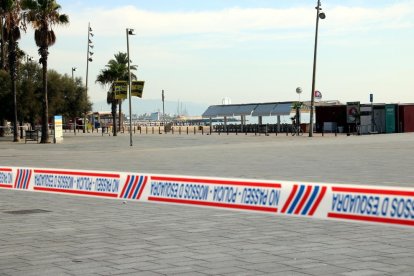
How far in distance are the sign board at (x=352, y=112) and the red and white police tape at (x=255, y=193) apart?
48.7 m

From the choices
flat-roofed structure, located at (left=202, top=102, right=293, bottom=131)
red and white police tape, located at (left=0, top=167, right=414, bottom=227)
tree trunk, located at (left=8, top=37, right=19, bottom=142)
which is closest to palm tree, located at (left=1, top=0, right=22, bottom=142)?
tree trunk, located at (left=8, top=37, right=19, bottom=142)

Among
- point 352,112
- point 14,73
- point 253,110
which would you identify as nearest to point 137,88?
point 14,73

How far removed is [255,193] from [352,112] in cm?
5125

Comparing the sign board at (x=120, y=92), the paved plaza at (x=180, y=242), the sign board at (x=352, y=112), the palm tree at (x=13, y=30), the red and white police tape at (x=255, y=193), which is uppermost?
the palm tree at (x=13, y=30)

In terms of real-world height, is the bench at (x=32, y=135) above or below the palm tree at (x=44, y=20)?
below

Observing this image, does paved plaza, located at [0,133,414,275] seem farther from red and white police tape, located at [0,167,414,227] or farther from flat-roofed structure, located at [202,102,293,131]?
flat-roofed structure, located at [202,102,293,131]

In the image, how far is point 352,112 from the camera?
56.0m

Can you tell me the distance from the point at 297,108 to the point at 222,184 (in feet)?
174

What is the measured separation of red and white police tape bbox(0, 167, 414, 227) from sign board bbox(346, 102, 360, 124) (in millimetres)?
48716

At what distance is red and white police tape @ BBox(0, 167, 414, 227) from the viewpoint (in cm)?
514

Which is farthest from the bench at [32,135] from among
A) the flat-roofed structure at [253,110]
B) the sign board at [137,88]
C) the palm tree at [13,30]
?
the flat-roofed structure at [253,110]

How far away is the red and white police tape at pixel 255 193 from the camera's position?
16.9 ft

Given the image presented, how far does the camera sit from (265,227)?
8961 millimetres

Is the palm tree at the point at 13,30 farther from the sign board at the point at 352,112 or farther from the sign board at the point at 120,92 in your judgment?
the sign board at the point at 352,112
